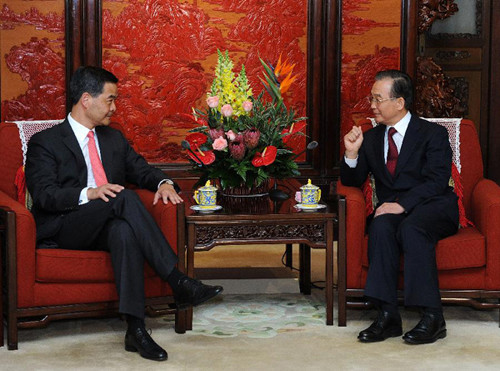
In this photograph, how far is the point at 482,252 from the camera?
3758mm

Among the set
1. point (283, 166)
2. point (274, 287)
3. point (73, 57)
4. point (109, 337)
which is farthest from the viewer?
point (73, 57)

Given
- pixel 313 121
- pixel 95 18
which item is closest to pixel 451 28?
pixel 313 121

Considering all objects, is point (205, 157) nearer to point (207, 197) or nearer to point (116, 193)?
point (207, 197)

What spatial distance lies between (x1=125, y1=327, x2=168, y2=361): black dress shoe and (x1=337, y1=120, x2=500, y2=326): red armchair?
2.86 ft

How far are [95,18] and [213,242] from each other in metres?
2.20

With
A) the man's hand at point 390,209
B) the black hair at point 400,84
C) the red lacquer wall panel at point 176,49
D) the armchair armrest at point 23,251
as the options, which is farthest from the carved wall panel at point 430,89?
the armchair armrest at point 23,251

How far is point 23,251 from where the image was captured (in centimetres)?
349

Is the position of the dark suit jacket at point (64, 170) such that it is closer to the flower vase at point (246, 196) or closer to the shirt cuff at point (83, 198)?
the shirt cuff at point (83, 198)

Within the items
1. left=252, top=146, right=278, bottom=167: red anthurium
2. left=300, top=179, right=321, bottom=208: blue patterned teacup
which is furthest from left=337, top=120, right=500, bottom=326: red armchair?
left=252, top=146, right=278, bottom=167: red anthurium

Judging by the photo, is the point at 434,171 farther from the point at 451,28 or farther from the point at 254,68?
the point at 451,28

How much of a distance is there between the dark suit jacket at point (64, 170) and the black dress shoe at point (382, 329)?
3.72 feet

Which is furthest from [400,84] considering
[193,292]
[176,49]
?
[176,49]

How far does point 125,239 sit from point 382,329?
1116mm

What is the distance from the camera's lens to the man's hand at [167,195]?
371 cm
